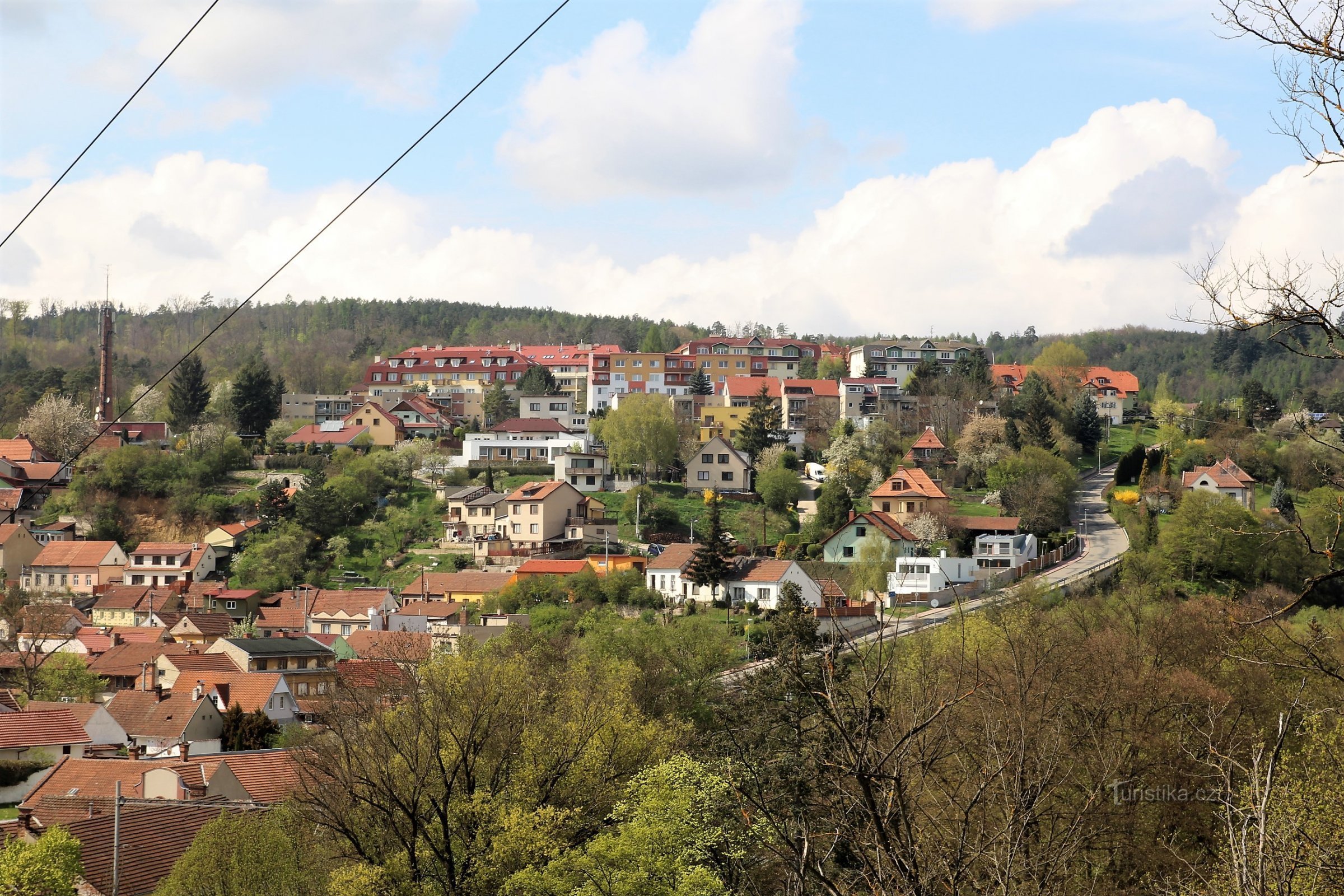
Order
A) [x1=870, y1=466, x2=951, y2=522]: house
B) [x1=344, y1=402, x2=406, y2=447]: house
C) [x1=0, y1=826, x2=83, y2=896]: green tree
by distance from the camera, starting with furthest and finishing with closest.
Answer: [x1=344, y1=402, x2=406, y2=447]: house, [x1=870, y1=466, x2=951, y2=522]: house, [x1=0, y1=826, x2=83, y2=896]: green tree

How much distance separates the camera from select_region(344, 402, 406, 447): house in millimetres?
71312

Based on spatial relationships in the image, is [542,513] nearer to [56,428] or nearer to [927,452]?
[927,452]

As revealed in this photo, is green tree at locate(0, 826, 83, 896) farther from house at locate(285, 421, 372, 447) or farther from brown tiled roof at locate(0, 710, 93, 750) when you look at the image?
house at locate(285, 421, 372, 447)

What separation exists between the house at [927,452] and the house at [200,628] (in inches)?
1247

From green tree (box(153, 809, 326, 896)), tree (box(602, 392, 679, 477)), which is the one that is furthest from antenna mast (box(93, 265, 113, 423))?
green tree (box(153, 809, 326, 896))

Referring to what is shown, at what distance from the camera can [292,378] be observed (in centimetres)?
9212

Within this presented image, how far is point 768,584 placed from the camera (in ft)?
153

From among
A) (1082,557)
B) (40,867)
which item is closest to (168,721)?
(40,867)

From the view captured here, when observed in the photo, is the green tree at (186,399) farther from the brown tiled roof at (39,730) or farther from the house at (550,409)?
the brown tiled roof at (39,730)

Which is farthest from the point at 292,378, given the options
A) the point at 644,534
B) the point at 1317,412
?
the point at 1317,412

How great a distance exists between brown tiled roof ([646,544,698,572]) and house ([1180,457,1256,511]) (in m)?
22.4

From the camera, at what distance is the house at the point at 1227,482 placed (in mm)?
56875

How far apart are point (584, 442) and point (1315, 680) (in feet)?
154

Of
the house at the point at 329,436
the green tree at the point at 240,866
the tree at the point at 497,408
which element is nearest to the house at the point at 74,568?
the house at the point at 329,436
